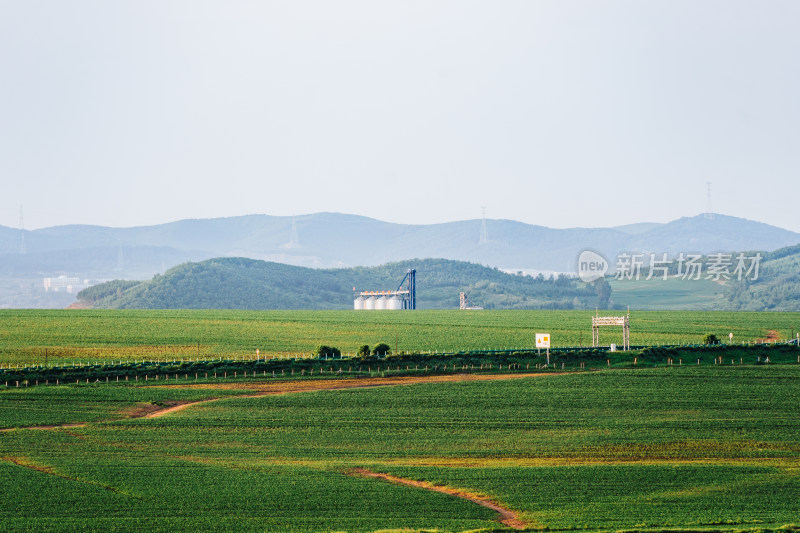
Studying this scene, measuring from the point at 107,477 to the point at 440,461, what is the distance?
17869 millimetres

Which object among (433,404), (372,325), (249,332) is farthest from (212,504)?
(372,325)

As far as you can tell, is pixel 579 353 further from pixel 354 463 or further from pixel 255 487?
pixel 255 487

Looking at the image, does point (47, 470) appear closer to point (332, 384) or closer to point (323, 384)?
point (323, 384)

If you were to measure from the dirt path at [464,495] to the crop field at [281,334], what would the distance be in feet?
190

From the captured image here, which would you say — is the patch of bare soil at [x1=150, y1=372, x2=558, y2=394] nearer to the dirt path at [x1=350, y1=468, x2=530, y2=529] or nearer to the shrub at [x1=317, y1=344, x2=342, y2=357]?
the shrub at [x1=317, y1=344, x2=342, y2=357]

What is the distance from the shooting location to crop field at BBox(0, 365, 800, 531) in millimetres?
42938

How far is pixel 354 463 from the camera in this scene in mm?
54625

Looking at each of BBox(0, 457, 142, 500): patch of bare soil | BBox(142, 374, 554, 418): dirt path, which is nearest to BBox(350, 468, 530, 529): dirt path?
BBox(0, 457, 142, 500): patch of bare soil

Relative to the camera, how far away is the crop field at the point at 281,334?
11569 cm

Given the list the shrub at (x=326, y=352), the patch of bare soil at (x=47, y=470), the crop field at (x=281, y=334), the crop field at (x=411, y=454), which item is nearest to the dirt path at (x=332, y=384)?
the crop field at (x=411, y=454)

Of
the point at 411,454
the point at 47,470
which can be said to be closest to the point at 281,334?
the point at 411,454

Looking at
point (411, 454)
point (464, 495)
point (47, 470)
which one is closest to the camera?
point (464, 495)

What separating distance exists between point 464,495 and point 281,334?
10173 centimetres

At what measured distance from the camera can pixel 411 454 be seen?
2260 inches
